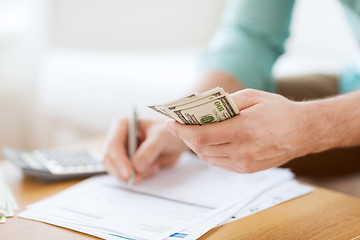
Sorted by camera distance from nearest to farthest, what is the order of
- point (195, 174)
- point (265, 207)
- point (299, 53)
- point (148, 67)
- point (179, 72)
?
point (265, 207), point (195, 174), point (179, 72), point (148, 67), point (299, 53)

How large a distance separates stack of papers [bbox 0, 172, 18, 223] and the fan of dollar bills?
10.0 inches

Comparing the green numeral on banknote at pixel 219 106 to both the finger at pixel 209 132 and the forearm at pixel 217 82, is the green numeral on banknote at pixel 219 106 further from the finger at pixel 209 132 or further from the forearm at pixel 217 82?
the forearm at pixel 217 82

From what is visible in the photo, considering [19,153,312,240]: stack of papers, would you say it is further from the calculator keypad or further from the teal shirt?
the teal shirt

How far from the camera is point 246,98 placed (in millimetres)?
546

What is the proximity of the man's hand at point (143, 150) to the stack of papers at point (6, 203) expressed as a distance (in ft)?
0.48

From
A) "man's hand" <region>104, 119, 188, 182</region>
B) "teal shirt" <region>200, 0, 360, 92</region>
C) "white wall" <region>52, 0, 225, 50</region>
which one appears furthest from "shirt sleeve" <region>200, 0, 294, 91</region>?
"white wall" <region>52, 0, 225, 50</region>

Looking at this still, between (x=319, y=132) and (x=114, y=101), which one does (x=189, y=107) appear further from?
(x=114, y=101)

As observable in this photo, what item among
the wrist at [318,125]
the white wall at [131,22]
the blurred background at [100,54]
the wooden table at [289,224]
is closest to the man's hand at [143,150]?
the wooden table at [289,224]

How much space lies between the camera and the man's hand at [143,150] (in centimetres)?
72

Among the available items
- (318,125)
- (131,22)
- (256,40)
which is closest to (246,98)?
(318,125)

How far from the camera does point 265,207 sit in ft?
2.02

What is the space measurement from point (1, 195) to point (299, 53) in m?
1.56

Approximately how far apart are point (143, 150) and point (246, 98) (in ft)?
0.75

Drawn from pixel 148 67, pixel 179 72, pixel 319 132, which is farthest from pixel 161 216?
pixel 148 67
